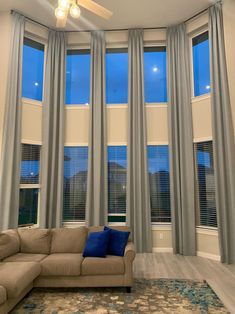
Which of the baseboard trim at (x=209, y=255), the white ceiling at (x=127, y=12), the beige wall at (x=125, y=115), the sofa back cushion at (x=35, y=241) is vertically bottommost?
the baseboard trim at (x=209, y=255)

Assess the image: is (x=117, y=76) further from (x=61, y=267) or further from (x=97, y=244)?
(x=61, y=267)

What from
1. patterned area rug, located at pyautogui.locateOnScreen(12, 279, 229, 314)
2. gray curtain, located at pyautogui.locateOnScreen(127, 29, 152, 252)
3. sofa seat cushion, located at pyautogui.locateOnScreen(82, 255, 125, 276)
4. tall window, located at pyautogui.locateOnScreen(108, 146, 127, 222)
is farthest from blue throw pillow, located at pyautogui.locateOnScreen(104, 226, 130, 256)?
tall window, located at pyautogui.locateOnScreen(108, 146, 127, 222)

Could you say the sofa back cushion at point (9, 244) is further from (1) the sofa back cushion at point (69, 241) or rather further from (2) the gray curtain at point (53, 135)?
(2) the gray curtain at point (53, 135)

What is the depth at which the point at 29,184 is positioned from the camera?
5.97 m

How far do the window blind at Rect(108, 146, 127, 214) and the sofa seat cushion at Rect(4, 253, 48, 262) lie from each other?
2.48 m

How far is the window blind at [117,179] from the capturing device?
6.21m

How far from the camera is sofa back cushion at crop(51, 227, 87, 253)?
415cm

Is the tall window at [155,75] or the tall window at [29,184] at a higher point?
the tall window at [155,75]

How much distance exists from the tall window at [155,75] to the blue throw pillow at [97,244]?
12.2ft

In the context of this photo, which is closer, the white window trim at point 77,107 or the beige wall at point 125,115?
the beige wall at point 125,115

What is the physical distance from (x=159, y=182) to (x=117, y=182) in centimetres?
103

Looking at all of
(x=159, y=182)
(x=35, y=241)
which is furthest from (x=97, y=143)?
(x=35, y=241)

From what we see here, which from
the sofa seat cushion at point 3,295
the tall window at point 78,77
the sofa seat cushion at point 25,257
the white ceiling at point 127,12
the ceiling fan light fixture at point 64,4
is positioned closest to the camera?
the sofa seat cushion at point 3,295

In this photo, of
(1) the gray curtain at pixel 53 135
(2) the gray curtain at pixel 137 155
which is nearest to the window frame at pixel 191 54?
(2) the gray curtain at pixel 137 155
